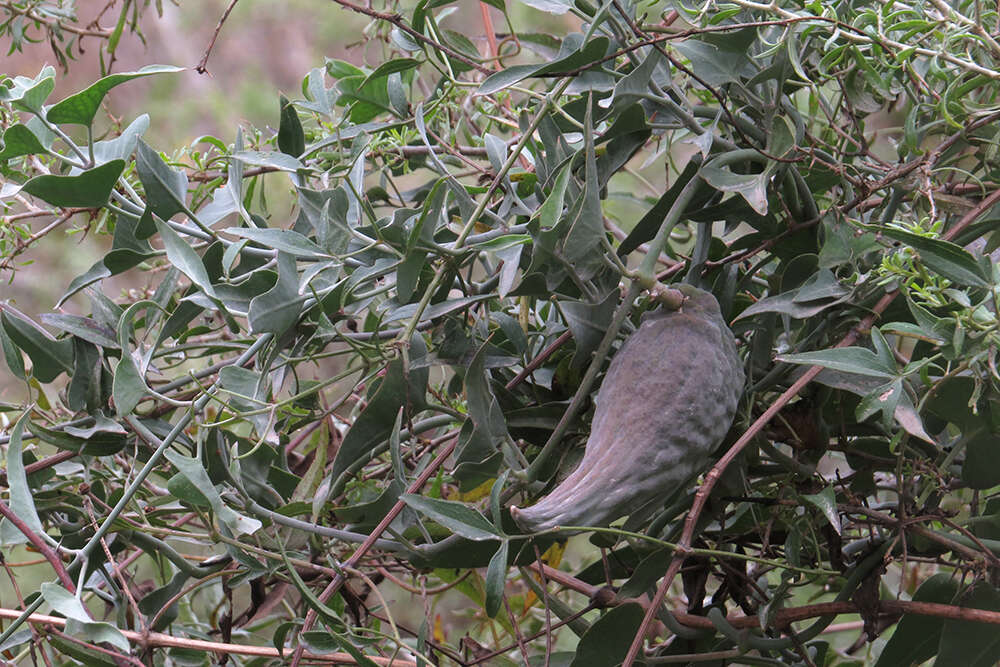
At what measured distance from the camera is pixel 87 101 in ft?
1.43

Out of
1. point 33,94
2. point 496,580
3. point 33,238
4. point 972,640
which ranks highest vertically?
point 33,94

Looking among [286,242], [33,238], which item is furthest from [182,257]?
[33,238]

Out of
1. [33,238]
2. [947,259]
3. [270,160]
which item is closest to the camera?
[947,259]

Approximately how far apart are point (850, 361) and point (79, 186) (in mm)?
331

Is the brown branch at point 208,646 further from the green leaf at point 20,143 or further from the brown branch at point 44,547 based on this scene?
the green leaf at point 20,143

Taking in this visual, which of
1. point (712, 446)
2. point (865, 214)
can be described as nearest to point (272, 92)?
point (865, 214)

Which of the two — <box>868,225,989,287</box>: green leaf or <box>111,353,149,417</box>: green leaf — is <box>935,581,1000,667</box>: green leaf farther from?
<box>111,353,149,417</box>: green leaf

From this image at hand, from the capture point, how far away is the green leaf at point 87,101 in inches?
16.8

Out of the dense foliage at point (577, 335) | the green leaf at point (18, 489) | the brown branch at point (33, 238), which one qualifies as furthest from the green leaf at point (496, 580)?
the brown branch at point (33, 238)

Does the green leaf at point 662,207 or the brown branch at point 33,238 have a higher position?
the brown branch at point 33,238

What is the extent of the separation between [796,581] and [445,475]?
22 centimetres

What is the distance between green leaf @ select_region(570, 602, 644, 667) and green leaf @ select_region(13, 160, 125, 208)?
0.29 m

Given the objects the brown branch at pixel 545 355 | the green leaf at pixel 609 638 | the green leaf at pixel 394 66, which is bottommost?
the green leaf at pixel 609 638

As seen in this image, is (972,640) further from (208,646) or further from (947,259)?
(208,646)
